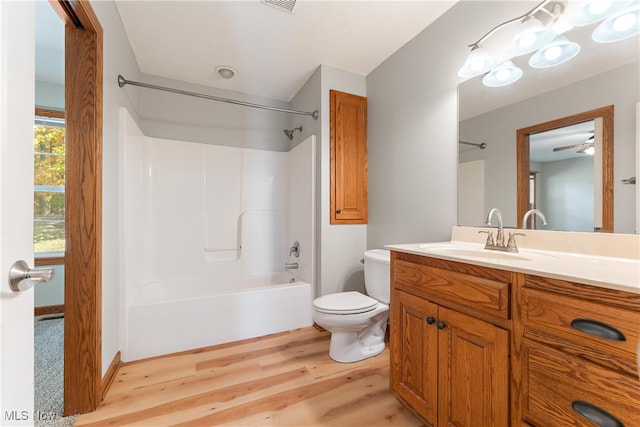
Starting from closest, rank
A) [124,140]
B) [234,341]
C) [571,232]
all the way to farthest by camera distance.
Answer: [571,232] < [124,140] < [234,341]

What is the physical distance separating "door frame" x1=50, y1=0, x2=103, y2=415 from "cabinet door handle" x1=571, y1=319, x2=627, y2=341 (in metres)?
1.94

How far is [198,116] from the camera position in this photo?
2711 mm

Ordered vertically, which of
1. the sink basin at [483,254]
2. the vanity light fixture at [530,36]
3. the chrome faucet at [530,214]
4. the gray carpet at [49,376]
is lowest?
the gray carpet at [49,376]

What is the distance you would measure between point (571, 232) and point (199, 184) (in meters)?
2.83

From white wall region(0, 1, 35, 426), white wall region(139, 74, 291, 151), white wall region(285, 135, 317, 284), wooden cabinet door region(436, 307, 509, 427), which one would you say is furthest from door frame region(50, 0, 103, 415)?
wooden cabinet door region(436, 307, 509, 427)

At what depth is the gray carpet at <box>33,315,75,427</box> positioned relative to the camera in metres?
1.25

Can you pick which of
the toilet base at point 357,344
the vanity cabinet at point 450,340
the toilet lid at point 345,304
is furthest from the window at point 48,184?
the vanity cabinet at point 450,340

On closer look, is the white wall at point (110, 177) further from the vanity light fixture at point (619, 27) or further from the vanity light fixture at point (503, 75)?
the vanity light fixture at point (619, 27)

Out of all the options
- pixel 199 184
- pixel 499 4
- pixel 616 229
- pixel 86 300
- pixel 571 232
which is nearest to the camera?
pixel 616 229

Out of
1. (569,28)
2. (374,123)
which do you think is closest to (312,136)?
(374,123)

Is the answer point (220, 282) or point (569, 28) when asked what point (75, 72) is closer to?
point (220, 282)

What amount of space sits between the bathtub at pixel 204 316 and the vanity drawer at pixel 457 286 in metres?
1.24

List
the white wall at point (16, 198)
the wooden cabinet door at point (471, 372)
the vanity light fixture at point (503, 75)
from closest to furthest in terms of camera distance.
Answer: the white wall at point (16, 198), the wooden cabinet door at point (471, 372), the vanity light fixture at point (503, 75)

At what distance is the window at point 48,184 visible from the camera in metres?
2.56
